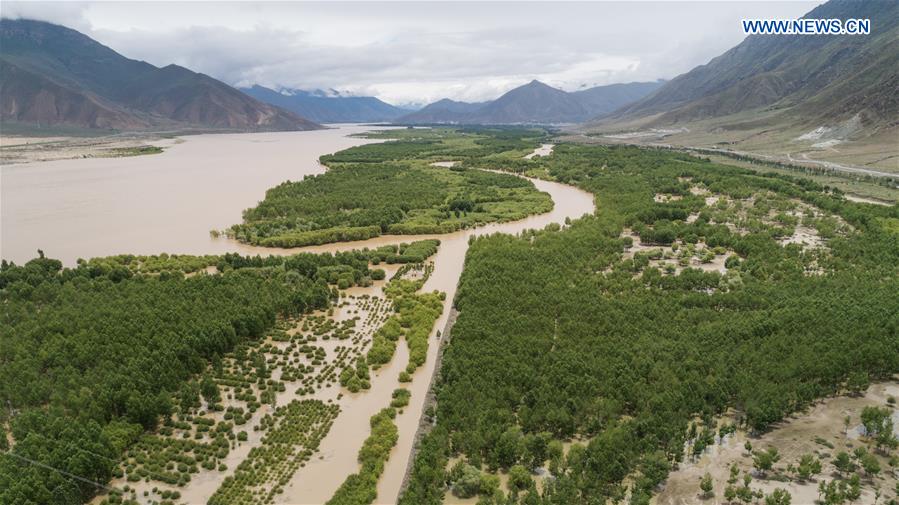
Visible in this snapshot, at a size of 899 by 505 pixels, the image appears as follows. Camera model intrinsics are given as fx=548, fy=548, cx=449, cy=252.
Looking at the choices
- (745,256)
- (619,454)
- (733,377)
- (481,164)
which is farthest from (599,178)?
(619,454)

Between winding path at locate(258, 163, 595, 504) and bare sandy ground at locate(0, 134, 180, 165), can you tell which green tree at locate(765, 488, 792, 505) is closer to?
winding path at locate(258, 163, 595, 504)

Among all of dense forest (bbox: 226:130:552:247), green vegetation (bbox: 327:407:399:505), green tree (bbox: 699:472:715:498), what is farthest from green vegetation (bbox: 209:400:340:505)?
dense forest (bbox: 226:130:552:247)

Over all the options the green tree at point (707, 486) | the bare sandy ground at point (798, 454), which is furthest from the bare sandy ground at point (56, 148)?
the green tree at point (707, 486)

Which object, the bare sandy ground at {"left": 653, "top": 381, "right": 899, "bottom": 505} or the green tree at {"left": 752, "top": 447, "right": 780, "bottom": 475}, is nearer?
the bare sandy ground at {"left": 653, "top": 381, "right": 899, "bottom": 505}

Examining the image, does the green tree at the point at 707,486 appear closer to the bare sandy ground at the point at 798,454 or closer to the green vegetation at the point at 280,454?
the bare sandy ground at the point at 798,454

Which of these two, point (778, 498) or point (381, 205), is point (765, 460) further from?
point (381, 205)

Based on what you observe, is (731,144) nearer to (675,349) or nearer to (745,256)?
(745,256)

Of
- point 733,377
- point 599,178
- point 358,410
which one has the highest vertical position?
point 599,178
